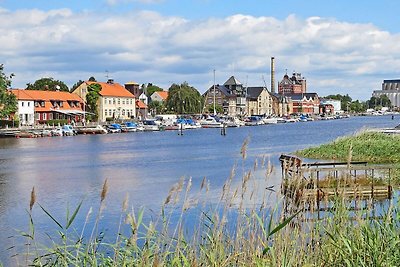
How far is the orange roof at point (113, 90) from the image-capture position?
386 feet

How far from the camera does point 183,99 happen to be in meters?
135

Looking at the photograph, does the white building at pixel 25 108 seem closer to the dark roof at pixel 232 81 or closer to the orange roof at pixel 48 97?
the orange roof at pixel 48 97

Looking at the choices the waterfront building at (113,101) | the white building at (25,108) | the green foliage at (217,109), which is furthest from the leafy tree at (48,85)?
the green foliage at (217,109)

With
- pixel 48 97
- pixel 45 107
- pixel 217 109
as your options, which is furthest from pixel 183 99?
pixel 45 107

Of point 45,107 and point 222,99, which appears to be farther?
point 222,99

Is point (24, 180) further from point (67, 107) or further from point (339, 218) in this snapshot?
point (67, 107)

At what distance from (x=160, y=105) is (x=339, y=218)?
143974 millimetres

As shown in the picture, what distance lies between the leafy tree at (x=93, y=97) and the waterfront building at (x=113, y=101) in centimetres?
165

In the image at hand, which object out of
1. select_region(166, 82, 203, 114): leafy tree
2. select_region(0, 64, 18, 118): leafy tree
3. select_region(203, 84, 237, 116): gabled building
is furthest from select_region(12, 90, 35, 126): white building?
select_region(203, 84, 237, 116): gabled building

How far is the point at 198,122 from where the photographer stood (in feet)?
410

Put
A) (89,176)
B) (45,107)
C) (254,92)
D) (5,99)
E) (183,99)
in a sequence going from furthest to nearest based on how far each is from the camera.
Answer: (254,92) → (183,99) → (45,107) → (5,99) → (89,176)

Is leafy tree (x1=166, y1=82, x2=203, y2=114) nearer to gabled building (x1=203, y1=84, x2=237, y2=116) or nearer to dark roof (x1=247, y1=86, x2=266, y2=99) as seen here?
gabled building (x1=203, y1=84, x2=237, y2=116)

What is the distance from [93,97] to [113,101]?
30.1 ft

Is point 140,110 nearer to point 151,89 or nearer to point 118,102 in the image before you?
point 118,102
